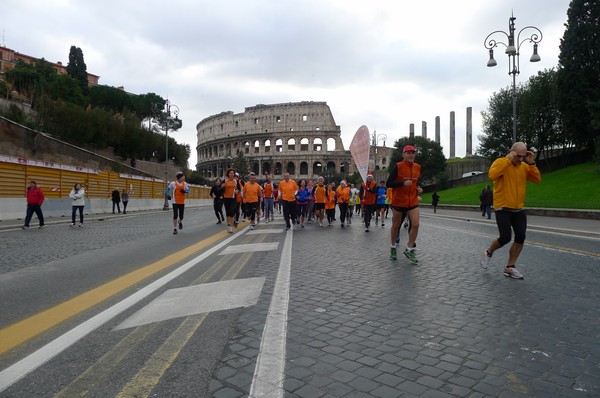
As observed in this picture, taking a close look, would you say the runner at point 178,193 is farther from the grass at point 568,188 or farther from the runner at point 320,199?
the grass at point 568,188

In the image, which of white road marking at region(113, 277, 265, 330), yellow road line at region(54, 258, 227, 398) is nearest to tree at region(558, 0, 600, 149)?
white road marking at region(113, 277, 265, 330)

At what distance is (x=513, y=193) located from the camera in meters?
6.07

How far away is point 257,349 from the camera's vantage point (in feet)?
10.3

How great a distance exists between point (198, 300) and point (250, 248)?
4.60 meters

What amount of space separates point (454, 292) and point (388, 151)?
117847 millimetres

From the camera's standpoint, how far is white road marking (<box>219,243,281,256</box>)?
8672 millimetres

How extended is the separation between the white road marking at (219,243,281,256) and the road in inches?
56.6

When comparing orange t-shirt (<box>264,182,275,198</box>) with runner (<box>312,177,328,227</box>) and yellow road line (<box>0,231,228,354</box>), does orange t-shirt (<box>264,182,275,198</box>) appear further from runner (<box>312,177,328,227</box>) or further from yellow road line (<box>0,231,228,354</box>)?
yellow road line (<box>0,231,228,354</box>)

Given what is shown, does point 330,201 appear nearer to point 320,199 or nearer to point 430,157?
point 320,199

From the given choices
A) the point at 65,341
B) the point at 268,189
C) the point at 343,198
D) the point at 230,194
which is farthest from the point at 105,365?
the point at 268,189

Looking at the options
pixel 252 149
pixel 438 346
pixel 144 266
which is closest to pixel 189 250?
pixel 144 266

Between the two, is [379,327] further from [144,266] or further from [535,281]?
[144,266]

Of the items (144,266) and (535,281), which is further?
(144,266)

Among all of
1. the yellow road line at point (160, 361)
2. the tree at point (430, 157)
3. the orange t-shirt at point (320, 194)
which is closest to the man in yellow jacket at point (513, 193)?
the yellow road line at point (160, 361)
